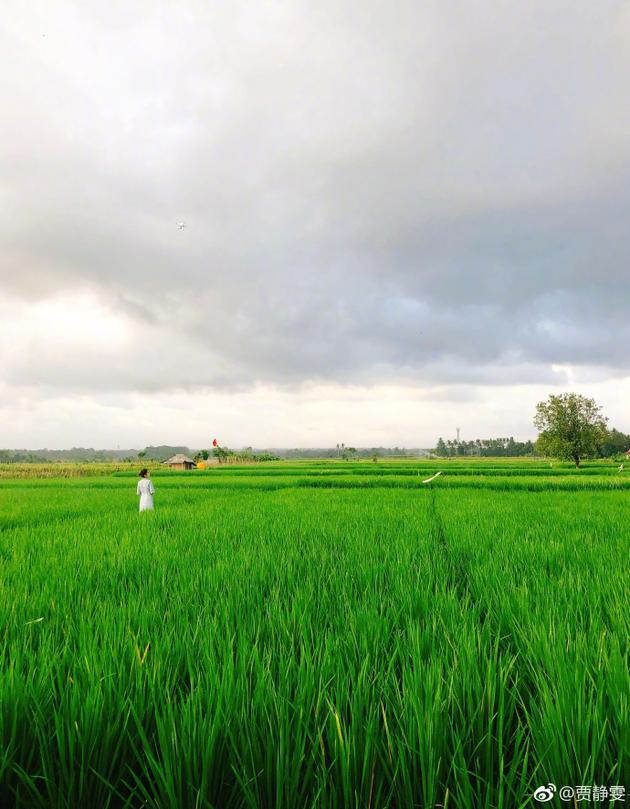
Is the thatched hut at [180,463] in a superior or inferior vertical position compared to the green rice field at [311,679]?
inferior

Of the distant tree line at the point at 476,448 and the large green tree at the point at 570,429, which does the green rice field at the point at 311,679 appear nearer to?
the large green tree at the point at 570,429

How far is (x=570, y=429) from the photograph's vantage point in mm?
40031

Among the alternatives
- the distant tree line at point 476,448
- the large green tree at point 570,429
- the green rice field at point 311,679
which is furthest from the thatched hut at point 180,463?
the distant tree line at point 476,448

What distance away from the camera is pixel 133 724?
134 centimetres

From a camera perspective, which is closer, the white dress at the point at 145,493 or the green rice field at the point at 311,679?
the green rice field at the point at 311,679

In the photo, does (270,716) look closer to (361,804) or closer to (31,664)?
(361,804)

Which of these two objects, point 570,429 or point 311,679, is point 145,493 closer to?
point 311,679

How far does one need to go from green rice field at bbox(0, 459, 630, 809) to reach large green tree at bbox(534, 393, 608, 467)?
42.9 m

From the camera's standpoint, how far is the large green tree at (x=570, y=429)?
39500 millimetres

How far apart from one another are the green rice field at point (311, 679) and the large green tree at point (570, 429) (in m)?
42.9

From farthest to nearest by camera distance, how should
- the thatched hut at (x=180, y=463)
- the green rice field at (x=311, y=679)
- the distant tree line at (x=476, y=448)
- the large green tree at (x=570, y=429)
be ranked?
the distant tree line at (x=476, y=448) < the thatched hut at (x=180, y=463) < the large green tree at (x=570, y=429) < the green rice field at (x=311, y=679)

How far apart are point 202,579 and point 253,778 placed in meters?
2.29

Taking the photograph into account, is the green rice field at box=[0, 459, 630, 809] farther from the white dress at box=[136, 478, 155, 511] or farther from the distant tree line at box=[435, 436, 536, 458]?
the distant tree line at box=[435, 436, 536, 458]

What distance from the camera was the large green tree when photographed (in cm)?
3950
